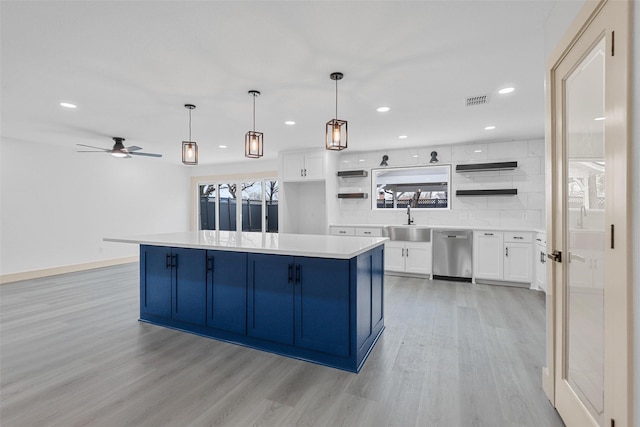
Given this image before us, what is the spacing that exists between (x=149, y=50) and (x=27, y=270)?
17.6 feet

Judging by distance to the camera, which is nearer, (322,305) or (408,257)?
(322,305)

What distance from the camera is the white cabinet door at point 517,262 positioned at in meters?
4.60

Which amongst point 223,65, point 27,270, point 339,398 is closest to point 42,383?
point 339,398

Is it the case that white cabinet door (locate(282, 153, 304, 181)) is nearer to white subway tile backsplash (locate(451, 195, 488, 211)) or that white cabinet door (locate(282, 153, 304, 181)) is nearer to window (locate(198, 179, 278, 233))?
window (locate(198, 179, 278, 233))

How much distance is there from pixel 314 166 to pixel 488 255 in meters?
3.46

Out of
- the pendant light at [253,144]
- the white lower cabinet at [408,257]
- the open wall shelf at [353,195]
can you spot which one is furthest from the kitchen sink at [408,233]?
the pendant light at [253,144]

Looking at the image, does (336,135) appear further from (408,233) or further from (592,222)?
(408,233)

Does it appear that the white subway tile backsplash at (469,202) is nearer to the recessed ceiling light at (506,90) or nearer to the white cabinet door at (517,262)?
the white cabinet door at (517,262)

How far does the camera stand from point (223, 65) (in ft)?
8.44

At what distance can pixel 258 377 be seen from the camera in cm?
220

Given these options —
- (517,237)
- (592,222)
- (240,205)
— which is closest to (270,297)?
(592,222)

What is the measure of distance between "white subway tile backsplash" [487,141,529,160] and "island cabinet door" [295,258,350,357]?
439 centimetres

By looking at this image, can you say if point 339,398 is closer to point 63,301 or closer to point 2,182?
point 63,301

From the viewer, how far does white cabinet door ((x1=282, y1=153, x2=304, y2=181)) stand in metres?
6.14
